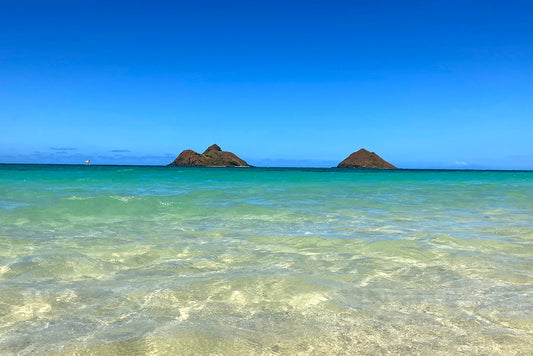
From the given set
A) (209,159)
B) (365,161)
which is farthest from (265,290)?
(365,161)

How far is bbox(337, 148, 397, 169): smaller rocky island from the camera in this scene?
170 meters

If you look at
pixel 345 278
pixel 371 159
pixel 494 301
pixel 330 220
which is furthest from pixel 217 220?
pixel 371 159

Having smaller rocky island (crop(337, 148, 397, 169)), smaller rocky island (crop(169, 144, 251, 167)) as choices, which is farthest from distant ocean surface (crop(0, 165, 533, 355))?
smaller rocky island (crop(337, 148, 397, 169))

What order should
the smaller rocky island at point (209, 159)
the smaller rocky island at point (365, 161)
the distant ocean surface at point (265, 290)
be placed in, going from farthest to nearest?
1. the smaller rocky island at point (365, 161)
2. the smaller rocky island at point (209, 159)
3. the distant ocean surface at point (265, 290)

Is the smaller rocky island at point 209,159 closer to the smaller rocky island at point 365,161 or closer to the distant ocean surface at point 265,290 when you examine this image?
the smaller rocky island at point 365,161

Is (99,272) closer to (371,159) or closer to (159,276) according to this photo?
(159,276)

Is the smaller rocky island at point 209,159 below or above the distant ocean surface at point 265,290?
above

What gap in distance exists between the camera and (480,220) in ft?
30.2

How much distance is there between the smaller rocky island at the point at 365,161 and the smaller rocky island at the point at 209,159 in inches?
2174

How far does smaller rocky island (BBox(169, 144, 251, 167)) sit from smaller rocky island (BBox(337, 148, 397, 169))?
181ft

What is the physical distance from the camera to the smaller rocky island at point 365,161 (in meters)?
170

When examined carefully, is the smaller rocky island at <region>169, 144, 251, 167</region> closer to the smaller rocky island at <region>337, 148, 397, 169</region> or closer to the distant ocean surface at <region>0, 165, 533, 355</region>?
the smaller rocky island at <region>337, 148, 397, 169</region>

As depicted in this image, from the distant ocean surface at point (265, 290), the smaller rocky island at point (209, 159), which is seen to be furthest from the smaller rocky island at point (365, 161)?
the distant ocean surface at point (265, 290)

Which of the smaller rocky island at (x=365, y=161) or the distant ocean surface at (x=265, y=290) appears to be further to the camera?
the smaller rocky island at (x=365, y=161)
